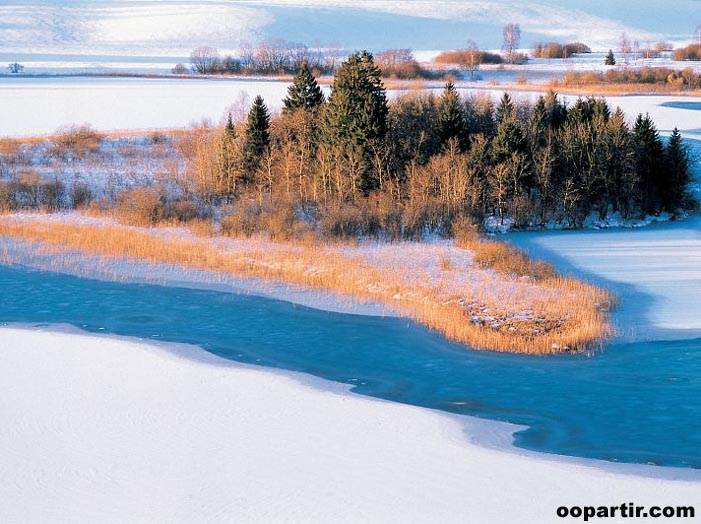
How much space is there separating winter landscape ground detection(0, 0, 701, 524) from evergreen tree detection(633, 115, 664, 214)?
15 cm

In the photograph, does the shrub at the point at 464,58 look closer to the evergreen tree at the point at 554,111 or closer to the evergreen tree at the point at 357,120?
the evergreen tree at the point at 554,111

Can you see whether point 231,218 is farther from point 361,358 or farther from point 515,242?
point 361,358

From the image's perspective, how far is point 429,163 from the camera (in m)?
33.5

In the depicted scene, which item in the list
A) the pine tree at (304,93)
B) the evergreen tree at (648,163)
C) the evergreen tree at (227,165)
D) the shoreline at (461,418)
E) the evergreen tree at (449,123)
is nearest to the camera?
the shoreline at (461,418)

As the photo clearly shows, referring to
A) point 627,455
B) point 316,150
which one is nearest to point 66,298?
point 627,455

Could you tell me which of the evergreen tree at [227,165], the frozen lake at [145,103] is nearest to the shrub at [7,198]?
the evergreen tree at [227,165]

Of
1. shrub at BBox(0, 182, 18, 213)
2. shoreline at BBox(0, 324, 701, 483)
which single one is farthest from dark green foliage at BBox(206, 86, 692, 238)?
shoreline at BBox(0, 324, 701, 483)

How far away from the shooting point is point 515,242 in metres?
29.5

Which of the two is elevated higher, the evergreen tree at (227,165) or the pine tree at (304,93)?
the pine tree at (304,93)

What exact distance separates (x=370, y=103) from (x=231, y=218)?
886 cm

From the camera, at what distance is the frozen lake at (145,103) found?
55000mm

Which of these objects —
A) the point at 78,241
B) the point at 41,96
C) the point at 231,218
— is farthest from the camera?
the point at 41,96

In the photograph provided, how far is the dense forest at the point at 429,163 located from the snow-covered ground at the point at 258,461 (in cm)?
1708

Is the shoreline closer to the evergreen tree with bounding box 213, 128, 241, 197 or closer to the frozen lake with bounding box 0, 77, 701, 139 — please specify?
the evergreen tree with bounding box 213, 128, 241, 197
